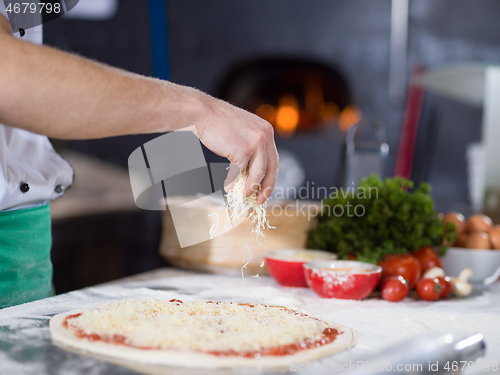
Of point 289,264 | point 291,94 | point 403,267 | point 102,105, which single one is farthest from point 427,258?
point 291,94

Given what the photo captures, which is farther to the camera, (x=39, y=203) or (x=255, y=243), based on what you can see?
(x=255, y=243)

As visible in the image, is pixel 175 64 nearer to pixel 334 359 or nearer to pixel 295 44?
pixel 295 44

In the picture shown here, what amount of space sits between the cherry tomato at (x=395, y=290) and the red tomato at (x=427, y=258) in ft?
0.56

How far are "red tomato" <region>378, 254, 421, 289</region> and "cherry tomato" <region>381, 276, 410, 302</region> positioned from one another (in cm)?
6

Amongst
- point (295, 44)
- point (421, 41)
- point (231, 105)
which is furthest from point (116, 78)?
point (421, 41)

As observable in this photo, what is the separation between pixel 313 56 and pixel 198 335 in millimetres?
3368

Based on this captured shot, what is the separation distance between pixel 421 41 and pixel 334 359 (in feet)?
11.6

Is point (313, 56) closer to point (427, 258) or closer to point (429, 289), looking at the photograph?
point (427, 258)

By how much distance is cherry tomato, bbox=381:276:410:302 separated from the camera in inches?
41.8

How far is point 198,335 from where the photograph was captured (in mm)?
715

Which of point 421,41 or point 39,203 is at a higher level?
point 421,41

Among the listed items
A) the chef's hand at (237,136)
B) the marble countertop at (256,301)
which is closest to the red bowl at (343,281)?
the marble countertop at (256,301)

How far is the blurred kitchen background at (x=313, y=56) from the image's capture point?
369 centimetres

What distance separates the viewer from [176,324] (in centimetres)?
76
